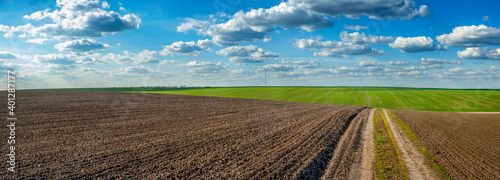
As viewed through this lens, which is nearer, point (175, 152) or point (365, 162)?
point (365, 162)

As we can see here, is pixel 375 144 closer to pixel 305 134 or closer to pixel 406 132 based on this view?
pixel 305 134

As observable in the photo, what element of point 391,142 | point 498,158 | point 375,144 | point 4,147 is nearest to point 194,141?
point 4,147

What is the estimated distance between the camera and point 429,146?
568 inches

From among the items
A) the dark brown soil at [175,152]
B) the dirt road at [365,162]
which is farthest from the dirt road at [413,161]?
the dark brown soil at [175,152]

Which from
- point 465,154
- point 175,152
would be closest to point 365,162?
point 465,154

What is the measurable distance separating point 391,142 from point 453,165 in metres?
4.89

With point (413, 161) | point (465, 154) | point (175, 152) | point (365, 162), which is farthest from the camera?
point (465, 154)

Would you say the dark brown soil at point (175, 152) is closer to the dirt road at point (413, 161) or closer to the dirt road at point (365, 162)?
the dirt road at point (365, 162)

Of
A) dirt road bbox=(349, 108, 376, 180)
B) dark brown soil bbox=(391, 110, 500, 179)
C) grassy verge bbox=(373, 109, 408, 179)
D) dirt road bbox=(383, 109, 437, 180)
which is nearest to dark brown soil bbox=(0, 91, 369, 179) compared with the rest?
dirt road bbox=(349, 108, 376, 180)

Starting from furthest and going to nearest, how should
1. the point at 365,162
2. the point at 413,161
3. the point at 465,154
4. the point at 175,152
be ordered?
the point at 465,154
the point at 175,152
the point at 413,161
the point at 365,162

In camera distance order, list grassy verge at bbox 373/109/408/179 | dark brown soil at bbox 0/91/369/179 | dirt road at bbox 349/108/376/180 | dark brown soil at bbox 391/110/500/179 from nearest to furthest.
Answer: dark brown soil at bbox 0/91/369/179
dirt road at bbox 349/108/376/180
grassy verge at bbox 373/109/408/179
dark brown soil at bbox 391/110/500/179

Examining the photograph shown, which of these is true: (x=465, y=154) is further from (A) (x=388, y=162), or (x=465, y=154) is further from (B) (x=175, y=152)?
(B) (x=175, y=152)

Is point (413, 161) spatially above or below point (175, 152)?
below

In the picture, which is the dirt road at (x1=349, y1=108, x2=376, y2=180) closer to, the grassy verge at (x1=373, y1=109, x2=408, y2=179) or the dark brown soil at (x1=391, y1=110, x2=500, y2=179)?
the grassy verge at (x1=373, y1=109, x2=408, y2=179)
